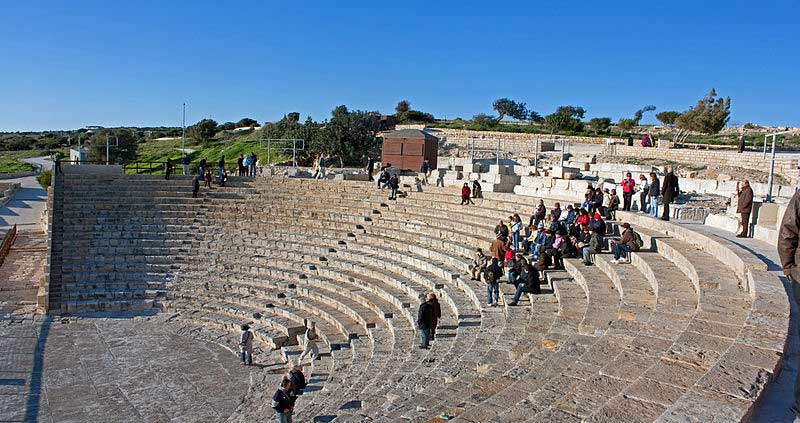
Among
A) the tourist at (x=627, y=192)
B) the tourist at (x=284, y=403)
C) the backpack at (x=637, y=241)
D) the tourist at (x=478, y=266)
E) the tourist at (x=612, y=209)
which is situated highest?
the tourist at (x=627, y=192)

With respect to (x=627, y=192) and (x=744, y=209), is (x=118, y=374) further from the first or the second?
(x=744, y=209)

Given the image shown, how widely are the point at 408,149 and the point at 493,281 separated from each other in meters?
15.9

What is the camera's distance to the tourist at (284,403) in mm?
8293

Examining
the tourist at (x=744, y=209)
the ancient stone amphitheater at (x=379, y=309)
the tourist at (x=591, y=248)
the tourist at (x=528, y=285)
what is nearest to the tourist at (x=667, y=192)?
the ancient stone amphitheater at (x=379, y=309)

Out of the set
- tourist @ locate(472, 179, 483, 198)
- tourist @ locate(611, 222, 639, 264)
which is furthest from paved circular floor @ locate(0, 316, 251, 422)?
tourist @ locate(472, 179, 483, 198)

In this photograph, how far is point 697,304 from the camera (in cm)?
757

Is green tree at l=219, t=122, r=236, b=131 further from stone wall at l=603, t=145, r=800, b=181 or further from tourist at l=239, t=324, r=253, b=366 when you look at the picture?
tourist at l=239, t=324, r=253, b=366

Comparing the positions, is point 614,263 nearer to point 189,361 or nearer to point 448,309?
point 448,309

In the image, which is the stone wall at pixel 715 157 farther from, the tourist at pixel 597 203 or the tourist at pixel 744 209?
the tourist at pixel 744 209

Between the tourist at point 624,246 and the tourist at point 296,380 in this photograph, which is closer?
the tourist at point 296,380

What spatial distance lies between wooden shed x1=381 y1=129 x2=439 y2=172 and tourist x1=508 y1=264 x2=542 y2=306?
15.5 m

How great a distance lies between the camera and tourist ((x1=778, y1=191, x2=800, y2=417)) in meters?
4.56

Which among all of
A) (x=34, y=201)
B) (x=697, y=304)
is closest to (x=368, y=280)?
(x=697, y=304)

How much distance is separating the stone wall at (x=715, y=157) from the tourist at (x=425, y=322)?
64.2 feet
